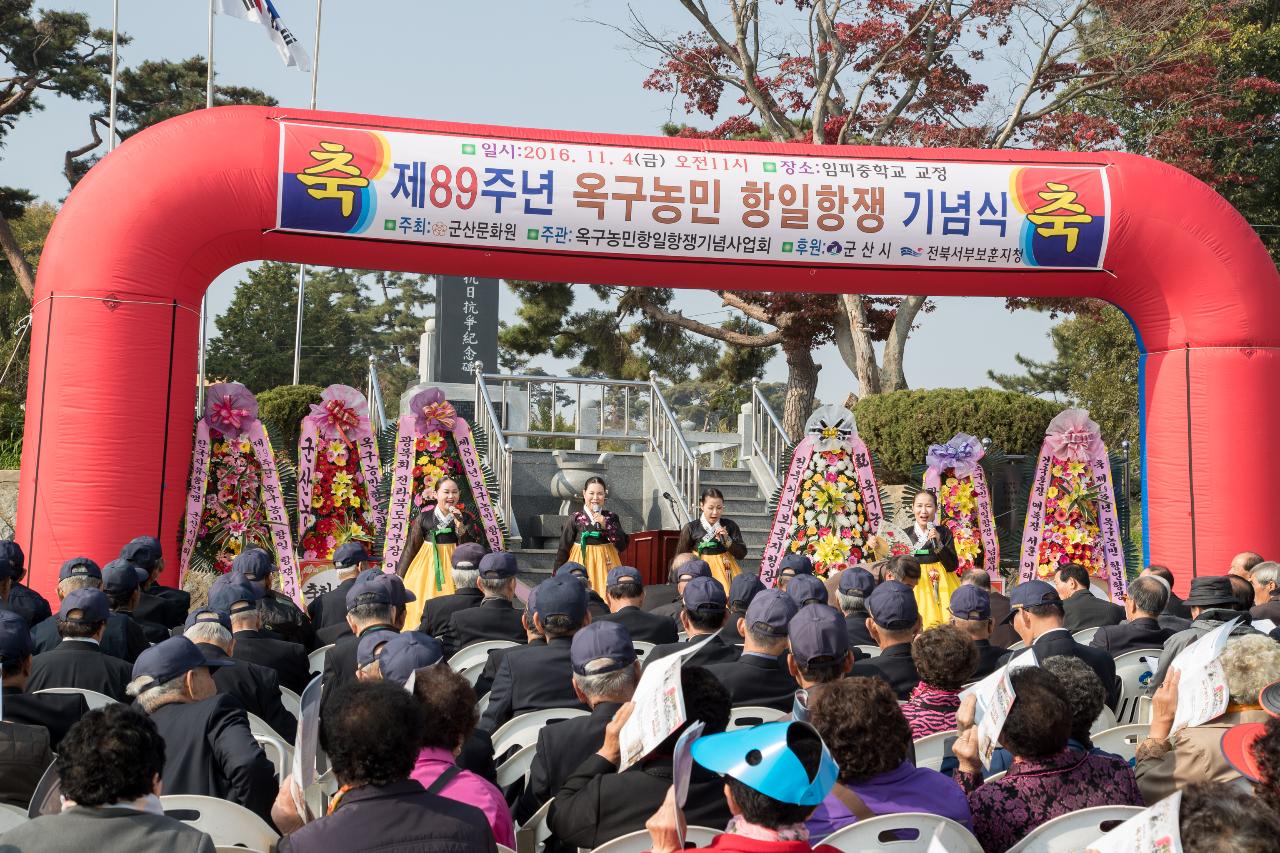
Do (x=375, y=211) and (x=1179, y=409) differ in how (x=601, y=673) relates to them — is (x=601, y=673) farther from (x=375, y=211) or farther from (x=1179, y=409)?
(x=1179, y=409)

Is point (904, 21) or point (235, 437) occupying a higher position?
point (904, 21)

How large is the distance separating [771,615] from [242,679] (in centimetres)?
206

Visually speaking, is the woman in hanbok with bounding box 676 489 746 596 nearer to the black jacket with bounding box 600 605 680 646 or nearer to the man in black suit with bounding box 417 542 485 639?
the man in black suit with bounding box 417 542 485 639

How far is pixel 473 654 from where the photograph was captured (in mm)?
5859

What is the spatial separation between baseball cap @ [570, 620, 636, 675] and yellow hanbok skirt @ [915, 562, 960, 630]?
5964 mm

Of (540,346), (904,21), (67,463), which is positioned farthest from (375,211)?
(540,346)

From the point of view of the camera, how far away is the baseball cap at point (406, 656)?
4.00m

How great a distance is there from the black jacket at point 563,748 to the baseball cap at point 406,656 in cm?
45

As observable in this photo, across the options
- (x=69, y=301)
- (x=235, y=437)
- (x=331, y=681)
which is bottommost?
(x=331, y=681)

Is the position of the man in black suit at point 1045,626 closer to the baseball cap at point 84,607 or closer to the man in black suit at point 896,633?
the man in black suit at point 896,633

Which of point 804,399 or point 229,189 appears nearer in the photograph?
point 229,189

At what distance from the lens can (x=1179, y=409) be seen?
1012 cm

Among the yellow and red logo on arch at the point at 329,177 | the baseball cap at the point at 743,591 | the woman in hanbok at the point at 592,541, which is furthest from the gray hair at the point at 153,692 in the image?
the yellow and red logo on arch at the point at 329,177

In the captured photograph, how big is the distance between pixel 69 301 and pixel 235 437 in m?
1.68
